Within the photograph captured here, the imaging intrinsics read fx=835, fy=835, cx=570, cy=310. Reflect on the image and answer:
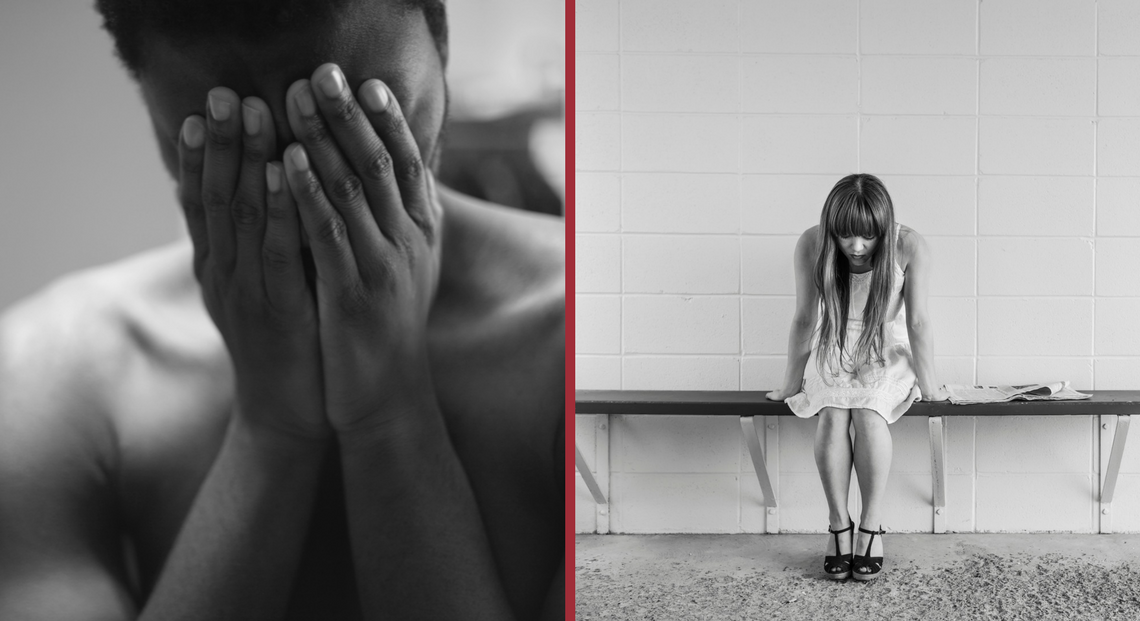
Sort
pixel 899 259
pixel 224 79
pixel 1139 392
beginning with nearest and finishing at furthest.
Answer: pixel 224 79 → pixel 899 259 → pixel 1139 392

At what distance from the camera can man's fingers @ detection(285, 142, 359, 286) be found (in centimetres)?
119

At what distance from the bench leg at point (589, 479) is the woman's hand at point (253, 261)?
1.75 meters

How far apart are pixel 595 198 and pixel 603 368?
0.62 metres

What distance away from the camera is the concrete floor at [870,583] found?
2.30 meters

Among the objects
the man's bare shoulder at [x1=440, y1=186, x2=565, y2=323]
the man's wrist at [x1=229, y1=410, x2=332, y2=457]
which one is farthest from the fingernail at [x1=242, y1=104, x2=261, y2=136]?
the man's wrist at [x1=229, y1=410, x2=332, y2=457]

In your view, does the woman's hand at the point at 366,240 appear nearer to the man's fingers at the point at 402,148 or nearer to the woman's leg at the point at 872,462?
the man's fingers at the point at 402,148

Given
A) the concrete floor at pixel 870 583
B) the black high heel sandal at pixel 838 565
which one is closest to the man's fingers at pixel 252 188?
the concrete floor at pixel 870 583

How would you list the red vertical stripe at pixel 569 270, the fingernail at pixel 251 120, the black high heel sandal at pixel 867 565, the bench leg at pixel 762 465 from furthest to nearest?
the bench leg at pixel 762 465
the black high heel sandal at pixel 867 565
the red vertical stripe at pixel 569 270
the fingernail at pixel 251 120

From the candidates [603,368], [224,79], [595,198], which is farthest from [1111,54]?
[224,79]

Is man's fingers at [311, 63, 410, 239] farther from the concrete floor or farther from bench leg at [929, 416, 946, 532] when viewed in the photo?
bench leg at [929, 416, 946, 532]

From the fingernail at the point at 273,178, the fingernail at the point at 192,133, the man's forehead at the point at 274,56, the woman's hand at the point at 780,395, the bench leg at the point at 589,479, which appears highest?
the man's forehead at the point at 274,56

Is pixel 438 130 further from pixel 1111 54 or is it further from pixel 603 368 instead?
pixel 1111 54

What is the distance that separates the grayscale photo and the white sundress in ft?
0.79

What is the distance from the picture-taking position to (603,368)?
10.1ft
